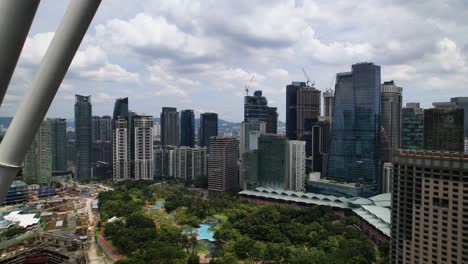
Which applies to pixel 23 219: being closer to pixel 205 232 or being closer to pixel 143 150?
pixel 205 232

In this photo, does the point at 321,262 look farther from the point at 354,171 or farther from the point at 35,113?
the point at 354,171

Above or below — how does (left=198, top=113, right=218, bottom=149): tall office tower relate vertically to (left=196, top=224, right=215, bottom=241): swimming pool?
above

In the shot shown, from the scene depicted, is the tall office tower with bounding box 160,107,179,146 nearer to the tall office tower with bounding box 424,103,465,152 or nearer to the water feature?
the water feature

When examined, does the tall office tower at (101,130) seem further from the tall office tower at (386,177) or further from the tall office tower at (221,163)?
the tall office tower at (386,177)

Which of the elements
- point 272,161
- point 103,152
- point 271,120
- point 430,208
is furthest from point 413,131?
point 103,152

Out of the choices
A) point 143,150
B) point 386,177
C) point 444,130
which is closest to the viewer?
point 444,130

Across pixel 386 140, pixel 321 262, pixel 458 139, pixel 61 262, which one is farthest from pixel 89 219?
pixel 386 140

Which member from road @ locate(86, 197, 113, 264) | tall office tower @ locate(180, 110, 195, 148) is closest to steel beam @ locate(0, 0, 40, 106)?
road @ locate(86, 197, 113, 264)
